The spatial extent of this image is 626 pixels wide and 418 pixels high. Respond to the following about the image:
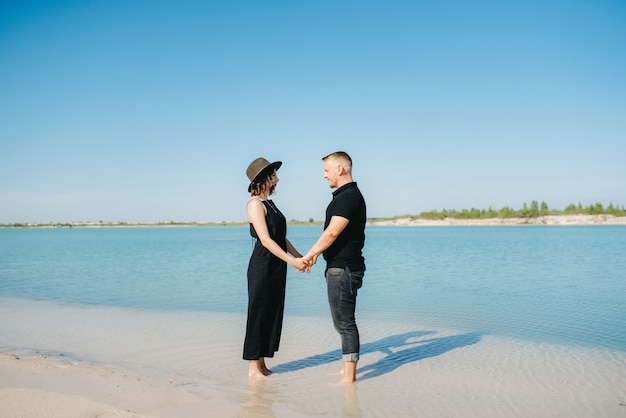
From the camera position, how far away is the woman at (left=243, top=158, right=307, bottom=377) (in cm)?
476

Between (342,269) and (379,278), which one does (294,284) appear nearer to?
(379,278)

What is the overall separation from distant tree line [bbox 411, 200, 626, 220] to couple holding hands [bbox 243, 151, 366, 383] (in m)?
94.2

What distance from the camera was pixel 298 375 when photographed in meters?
5.08

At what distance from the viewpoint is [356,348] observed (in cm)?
461

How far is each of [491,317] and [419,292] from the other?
3.24 metres

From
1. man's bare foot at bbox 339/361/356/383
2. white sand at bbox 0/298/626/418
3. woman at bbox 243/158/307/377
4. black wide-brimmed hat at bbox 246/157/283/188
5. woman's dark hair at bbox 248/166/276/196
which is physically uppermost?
black wide-brimmed hat at bbox 246/157/283/188

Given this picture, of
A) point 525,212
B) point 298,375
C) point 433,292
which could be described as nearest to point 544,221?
point 525,212

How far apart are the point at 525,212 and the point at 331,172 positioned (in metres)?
100

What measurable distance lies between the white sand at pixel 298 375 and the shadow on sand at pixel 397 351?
1cm

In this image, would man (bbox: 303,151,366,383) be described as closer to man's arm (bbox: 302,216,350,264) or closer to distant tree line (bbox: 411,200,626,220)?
man's arm (bbox: 302,216,350,264)

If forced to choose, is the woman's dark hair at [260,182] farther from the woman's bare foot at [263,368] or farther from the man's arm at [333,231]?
the woman's bare foot at [263,368]

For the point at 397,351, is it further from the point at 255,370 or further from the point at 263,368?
the point at 255,370

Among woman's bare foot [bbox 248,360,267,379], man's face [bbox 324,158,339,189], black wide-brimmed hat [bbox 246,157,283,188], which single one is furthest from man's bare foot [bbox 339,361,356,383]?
black wide-brimmed hat [bbox 246,157,283,188]

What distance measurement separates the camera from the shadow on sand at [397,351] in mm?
5387
